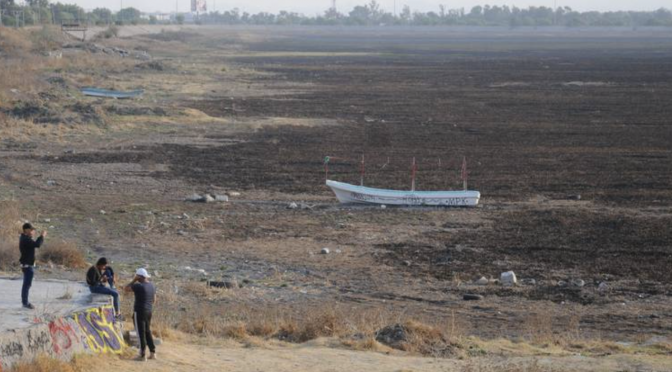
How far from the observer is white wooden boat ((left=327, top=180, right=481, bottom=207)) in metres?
24.9

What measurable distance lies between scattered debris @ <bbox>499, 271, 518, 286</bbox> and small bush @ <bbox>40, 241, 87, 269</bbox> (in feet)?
23.4

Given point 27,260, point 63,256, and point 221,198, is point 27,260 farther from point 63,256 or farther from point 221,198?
point 221,198

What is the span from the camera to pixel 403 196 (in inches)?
988

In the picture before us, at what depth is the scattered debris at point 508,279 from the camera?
18.1 metres

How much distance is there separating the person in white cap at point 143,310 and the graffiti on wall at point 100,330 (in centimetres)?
40

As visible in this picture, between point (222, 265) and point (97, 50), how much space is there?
6632cm

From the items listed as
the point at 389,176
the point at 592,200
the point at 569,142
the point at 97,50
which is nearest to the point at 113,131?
the point at 389,176

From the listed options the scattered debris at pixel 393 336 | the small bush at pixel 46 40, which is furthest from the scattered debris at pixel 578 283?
the small bush at pixel 46 40

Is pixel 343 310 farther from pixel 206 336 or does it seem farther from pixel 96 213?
pixel 96 213

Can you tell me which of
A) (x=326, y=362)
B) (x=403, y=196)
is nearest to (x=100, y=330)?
(x=326, y=362)

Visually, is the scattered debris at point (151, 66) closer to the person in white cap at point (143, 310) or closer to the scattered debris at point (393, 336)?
the scattered debris at point (393, 336)

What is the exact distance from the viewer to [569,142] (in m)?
36.9

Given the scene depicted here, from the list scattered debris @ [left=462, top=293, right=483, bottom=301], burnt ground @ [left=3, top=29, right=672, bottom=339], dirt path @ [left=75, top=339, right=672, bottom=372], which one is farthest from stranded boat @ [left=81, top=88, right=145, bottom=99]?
dirt path @ [left=75, top=339, right=672, bottom=372]

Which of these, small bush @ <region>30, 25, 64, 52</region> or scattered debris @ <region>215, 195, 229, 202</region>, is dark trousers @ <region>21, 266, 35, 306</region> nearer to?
scattered debris @ <region>215, 195, 229, 202</region>
